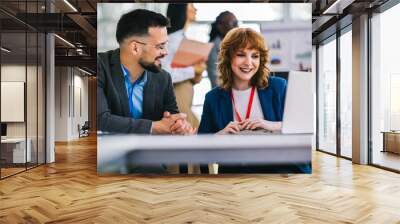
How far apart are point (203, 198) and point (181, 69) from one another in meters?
2.46

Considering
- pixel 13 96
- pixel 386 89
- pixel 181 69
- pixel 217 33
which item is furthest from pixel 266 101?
pixel 13 96

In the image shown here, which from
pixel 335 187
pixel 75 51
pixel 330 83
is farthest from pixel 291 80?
pixel 75 51

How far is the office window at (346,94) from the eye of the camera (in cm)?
936

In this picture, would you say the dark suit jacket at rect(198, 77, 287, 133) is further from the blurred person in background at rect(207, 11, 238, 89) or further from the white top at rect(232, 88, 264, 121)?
the blurred person in background at rect(207, 11, 238, 89)

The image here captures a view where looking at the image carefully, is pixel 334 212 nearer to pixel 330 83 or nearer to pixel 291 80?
pixel 291 80

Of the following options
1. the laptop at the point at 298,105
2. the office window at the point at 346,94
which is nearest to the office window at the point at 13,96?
the laptop at the point at 298,105

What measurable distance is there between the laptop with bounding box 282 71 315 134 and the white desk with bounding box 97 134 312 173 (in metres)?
0.15

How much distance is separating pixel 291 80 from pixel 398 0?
264 centimetres

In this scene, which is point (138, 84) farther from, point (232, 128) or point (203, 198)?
point (203, 198)

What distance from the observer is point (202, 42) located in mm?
6812

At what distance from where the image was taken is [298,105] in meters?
6.84

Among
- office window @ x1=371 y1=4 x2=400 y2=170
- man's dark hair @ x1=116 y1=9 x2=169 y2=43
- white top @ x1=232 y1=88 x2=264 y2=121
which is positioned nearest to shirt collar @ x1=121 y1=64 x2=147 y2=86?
man's dark hair @ x1=116 y1=9 x2=169 y2=43

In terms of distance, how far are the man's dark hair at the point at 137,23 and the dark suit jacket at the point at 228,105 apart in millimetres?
1474

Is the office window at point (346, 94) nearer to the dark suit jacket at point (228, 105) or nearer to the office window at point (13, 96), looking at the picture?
the dark suit jacket at point (228, 105)
